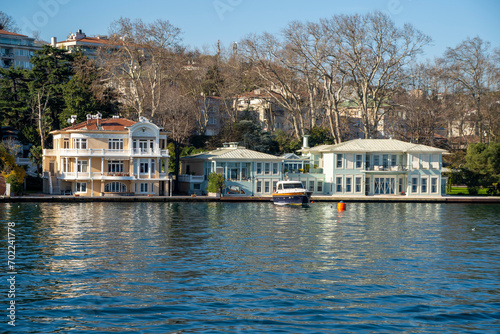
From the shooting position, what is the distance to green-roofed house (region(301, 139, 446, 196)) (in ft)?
238

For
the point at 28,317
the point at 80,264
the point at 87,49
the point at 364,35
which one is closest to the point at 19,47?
the point at 87,49

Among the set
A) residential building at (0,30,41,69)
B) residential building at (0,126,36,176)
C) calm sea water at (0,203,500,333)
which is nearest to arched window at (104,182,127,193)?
residential building at (0,126,36,176)

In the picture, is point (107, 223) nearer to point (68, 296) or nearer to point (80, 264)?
point (80, 264)

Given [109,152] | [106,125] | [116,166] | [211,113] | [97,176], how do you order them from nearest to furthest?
[97,176] → [109,152] → [116,166] → [106,125] → [211,113]

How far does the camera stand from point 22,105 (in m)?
81.7

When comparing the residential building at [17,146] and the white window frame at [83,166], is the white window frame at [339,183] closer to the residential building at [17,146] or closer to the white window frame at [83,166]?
the white window frame at [83,166]

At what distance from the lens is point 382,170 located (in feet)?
240

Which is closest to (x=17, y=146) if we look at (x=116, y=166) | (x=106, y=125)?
(x=106, y=125)

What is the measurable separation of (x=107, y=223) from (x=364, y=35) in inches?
2016

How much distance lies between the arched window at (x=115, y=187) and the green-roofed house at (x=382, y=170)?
884 inches

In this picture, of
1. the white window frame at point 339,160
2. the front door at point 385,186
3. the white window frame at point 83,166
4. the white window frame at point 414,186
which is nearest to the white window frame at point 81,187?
the white window frame at point 83,166

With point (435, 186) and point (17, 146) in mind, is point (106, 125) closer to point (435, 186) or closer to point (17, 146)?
point (17, 146)

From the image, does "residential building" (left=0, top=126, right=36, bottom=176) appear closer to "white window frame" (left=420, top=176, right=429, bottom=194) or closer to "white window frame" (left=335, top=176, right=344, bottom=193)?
"white window frame" (left=335, top=176, right=344, bottom=193)

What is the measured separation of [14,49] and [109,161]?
71412mm
